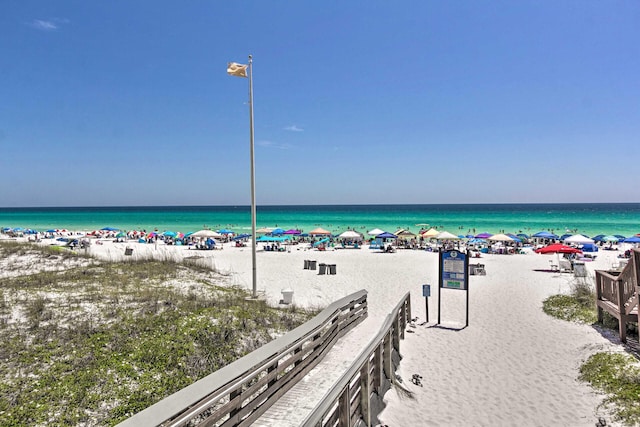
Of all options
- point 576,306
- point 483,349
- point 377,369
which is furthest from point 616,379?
point 576,306

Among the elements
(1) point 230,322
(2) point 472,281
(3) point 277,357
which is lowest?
(2) point 472,281

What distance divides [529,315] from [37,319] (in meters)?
14.1

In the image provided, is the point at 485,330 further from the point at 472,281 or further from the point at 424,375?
the point at 472,281

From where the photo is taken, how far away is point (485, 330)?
36.2 feet

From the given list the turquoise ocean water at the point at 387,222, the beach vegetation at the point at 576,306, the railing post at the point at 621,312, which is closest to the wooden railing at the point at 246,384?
the railing post at the point at 621,312

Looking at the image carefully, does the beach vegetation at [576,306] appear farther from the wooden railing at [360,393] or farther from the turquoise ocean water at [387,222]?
the turquoise ocean water at [387,222]

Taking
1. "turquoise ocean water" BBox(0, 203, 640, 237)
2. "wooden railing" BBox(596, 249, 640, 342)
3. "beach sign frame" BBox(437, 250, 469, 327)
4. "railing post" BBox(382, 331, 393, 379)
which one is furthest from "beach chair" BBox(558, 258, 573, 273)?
"turquoise ocean water" BBox(0, 203, 640, 237)

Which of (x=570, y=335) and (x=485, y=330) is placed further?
(x=485, y=330)

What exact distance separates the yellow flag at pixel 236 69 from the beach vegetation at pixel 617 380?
12595 mm

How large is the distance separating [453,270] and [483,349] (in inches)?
128

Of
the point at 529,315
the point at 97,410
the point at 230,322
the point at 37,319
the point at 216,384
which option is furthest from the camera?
the point at 529,315

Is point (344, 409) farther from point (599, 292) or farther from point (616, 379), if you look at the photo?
point (599, 292)

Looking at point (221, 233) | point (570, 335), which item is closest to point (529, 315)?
point (570, 335)

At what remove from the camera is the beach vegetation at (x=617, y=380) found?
6.09 metres
